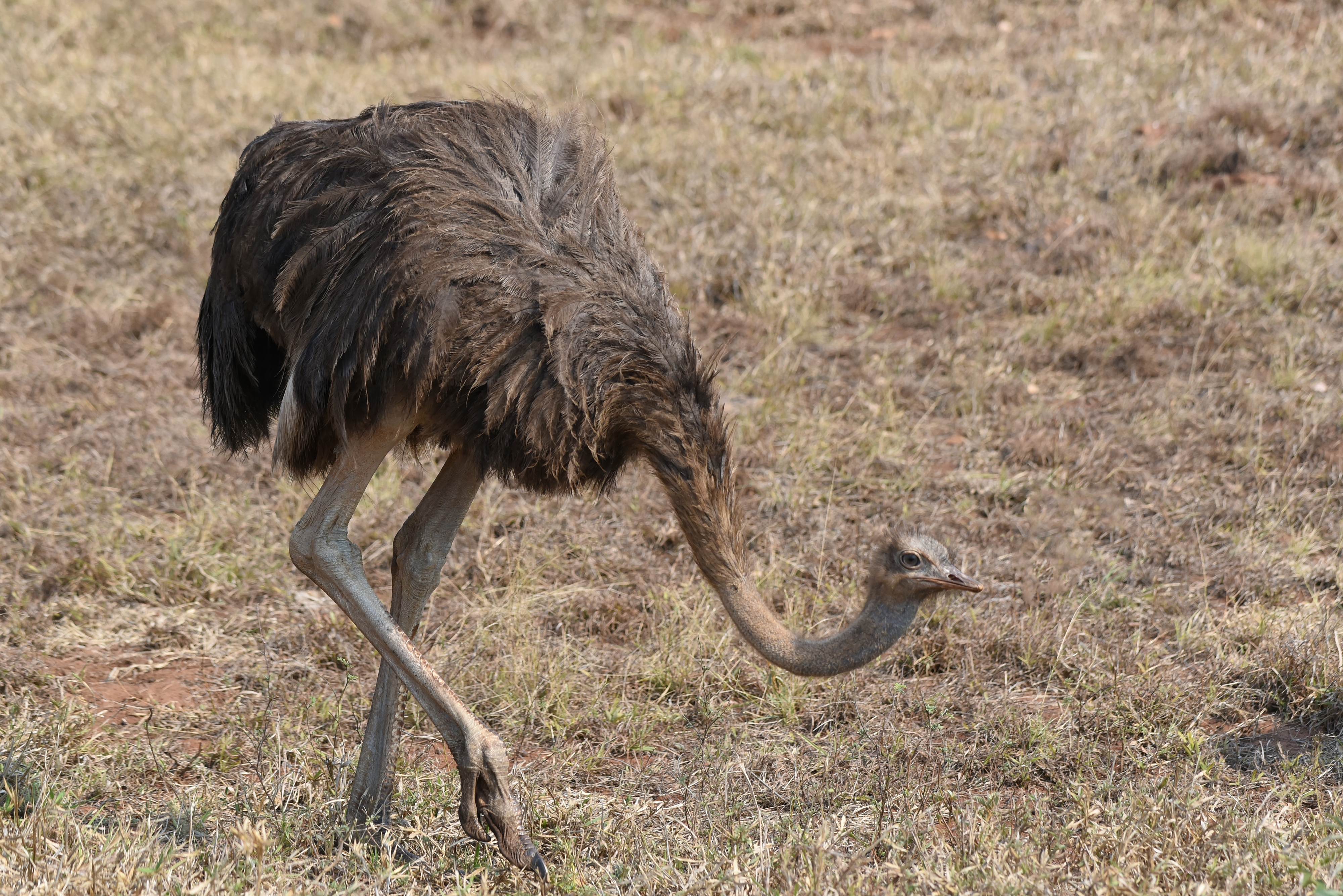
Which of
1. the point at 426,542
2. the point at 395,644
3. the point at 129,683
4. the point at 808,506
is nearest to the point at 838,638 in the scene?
the point at 395,644

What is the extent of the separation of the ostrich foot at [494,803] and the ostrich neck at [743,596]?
0.69 m

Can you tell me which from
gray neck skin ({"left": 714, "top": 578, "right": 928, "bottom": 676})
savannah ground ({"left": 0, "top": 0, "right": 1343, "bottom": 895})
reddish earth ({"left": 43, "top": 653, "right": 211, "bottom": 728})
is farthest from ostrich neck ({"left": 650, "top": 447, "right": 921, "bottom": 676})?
reddish earth ({"left": 43, "top": 653, "right": 211, "bottom": 728})

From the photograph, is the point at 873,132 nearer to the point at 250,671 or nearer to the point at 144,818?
the point at 250,671

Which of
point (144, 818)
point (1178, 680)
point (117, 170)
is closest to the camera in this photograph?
point (144, 818)

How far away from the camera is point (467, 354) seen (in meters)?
3.24

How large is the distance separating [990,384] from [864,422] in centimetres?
64

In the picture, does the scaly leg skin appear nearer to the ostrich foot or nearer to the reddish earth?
the ostrich foot

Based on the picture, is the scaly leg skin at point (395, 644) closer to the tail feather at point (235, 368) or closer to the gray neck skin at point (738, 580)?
the tail feather at point (235, 368)

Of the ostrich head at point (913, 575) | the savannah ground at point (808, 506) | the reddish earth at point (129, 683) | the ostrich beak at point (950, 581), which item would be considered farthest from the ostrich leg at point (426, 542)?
the ostrich beak at point (950, 581)

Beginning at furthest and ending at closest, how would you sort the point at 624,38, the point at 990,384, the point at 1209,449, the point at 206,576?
the point at 624,38
the point at 990,384
the point at 1209,449
the point at 206,576

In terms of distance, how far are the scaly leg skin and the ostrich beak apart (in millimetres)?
1109

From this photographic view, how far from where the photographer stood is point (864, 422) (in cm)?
583

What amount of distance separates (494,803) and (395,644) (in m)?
0.45

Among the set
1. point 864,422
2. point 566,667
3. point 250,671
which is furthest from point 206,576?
point 864,422
